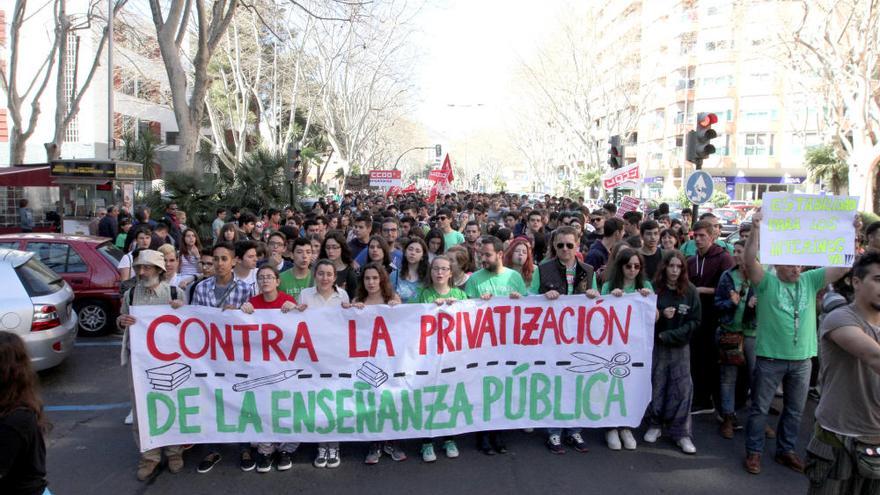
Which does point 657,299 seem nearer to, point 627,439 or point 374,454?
point 627,439

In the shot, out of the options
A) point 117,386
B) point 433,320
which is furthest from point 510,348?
point 117,386

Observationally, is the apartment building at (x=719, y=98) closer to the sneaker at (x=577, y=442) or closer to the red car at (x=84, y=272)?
the red car at (x=84, y=272)

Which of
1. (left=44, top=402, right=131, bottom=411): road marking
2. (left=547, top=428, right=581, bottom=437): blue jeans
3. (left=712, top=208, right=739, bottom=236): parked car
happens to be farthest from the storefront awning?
(left=712, top=208, right=739, bottom=236): parked car

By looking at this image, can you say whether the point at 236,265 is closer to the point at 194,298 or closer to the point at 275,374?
the point at 194,298

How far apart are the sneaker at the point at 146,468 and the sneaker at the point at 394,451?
5.59 feet

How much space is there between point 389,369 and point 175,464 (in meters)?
1.72

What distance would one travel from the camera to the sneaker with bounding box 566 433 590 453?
539cm

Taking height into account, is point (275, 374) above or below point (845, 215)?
below

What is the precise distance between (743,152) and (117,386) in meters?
54.9

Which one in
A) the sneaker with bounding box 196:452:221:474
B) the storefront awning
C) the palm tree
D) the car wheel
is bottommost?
the sneaker with bounding box 196:452:221:474

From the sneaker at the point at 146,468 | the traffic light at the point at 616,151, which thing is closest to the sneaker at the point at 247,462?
the sneaker at the point at 146,468

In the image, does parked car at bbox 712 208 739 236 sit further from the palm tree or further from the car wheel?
the car wheel

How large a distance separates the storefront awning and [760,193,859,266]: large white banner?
2039 centimetres

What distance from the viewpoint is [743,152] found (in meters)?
53.7
